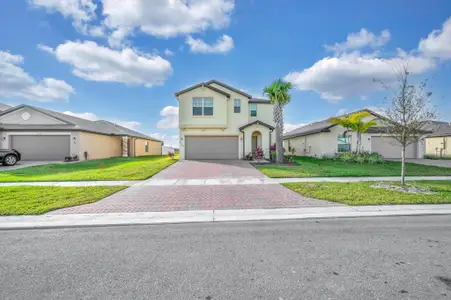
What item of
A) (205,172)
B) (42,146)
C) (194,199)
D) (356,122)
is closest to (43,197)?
(194,199)

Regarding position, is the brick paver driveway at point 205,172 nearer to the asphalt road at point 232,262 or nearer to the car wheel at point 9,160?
the asphalt road at point 232,262

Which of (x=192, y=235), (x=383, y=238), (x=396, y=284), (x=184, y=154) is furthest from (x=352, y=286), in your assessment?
(x=184, y=154)

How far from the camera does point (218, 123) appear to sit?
787 inches

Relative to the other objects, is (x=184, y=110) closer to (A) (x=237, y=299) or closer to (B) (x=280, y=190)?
(B) (x=280, y=190)

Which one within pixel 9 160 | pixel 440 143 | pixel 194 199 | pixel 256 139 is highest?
pixel 256 139

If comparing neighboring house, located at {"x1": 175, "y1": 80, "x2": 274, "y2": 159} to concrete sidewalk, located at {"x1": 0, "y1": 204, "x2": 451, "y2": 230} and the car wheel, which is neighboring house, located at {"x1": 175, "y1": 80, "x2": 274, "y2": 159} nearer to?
the car wheel

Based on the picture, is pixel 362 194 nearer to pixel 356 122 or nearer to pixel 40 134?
pixel 356 122

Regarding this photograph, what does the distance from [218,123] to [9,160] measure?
654 inches

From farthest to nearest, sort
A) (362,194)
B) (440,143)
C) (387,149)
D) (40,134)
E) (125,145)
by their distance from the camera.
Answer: (125,145)
(440,143)
(387,149)
(40,134)
(362,194)

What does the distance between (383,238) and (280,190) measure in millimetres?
4013

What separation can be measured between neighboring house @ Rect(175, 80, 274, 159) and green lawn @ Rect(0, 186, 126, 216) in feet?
40.9

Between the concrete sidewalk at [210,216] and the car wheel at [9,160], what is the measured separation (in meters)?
14.9

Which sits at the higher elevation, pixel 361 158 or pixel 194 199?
pixel 361 158

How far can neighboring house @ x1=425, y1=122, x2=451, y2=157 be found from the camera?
2397 cm
